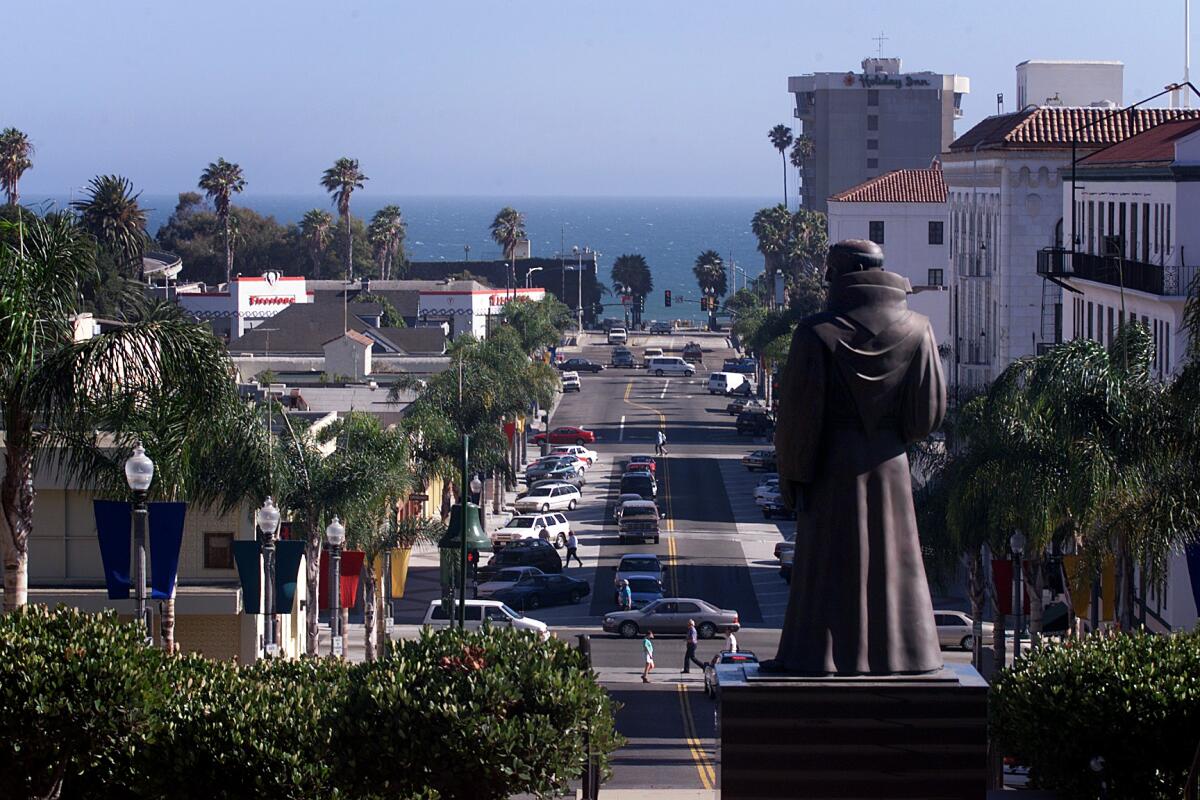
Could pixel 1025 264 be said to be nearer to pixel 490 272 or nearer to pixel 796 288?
pixel 796 288

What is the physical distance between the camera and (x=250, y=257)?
175500mm

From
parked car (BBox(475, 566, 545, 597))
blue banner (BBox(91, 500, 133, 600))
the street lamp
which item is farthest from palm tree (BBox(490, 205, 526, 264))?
the street lamp

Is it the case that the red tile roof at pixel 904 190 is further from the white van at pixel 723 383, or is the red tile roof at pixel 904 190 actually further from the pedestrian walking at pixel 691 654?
the pedestrian walking at pixel 691 654

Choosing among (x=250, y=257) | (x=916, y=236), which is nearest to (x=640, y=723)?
(x=916, y=236)

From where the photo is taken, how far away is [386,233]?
158 m

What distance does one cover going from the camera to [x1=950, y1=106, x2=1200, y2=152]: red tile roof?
62.4 metres

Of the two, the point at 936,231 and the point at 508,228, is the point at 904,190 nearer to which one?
the point at 936,231

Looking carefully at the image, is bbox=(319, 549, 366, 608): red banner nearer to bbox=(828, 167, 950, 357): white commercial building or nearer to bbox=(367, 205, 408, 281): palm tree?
bbox=(828, 167, 950, 357): white commercial building

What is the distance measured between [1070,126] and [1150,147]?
15.4 meters

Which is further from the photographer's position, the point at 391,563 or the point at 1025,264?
the point at 1025,264

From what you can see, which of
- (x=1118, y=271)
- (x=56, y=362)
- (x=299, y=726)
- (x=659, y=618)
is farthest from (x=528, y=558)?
(x=299, y=726)

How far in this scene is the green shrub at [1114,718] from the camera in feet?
62.0

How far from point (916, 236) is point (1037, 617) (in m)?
67.6

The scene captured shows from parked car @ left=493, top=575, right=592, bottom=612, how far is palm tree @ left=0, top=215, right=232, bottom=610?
29800 millimetres
